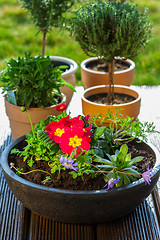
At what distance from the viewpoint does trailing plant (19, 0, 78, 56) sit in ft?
5.44

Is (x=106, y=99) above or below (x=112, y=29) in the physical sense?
below

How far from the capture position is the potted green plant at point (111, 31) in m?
1.35

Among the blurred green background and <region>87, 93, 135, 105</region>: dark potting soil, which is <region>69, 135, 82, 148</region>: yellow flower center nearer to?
<region>87, 93, 135, 105</region>: dark potting soil

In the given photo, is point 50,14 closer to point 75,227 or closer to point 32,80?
point 32,80

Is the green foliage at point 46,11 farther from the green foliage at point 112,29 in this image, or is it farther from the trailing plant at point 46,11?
the green foliage at point 112,29

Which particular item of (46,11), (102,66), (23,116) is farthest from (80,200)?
(102,66)

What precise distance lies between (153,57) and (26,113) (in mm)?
2073

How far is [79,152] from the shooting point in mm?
936

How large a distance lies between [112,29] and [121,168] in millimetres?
690

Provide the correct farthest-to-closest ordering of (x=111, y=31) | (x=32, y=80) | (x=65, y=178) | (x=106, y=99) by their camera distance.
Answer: (x=106, y=99) < (x=111, y=31) < (x=32, y=80) < (x=65, y=178)

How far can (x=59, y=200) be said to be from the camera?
86cm

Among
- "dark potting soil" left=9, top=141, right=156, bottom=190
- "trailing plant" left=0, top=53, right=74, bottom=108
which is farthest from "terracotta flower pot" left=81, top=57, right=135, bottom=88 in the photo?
"dark potting soil" left=9, top=141, right=156, bottom=190

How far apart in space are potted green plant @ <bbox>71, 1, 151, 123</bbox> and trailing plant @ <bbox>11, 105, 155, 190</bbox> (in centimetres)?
32

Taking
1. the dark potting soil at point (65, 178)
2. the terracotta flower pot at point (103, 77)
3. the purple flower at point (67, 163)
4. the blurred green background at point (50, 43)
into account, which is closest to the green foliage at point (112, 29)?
the terracotta flower pot at point (103, 77)
